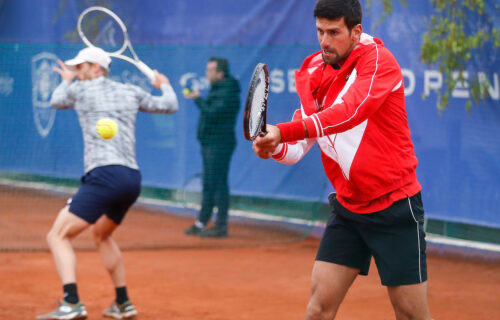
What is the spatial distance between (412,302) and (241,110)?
5.79m

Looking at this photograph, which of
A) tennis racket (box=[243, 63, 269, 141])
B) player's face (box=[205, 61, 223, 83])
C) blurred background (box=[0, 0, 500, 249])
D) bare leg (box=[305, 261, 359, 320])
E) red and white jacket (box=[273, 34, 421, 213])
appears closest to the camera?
tennis racket (box=[243, 63, 269, 141])

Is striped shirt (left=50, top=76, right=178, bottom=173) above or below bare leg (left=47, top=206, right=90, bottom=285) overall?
above

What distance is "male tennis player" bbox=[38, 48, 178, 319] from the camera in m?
5.21

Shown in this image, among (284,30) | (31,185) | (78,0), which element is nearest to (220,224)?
(284,30)

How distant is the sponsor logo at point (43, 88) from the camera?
34.3 feet

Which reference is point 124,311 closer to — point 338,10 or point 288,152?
point 288,152

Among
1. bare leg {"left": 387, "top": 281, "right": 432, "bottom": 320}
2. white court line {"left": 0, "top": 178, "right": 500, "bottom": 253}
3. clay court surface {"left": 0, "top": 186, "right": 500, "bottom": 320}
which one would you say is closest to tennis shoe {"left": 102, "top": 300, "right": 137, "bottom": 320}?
clay court surface {"left": 0, "top": 186, "right": 500, "bottom": 320}

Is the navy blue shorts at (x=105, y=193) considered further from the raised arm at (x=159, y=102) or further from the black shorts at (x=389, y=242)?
the black shorts at (x=389, y=242)

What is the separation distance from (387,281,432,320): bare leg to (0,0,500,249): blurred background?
398 centimetres

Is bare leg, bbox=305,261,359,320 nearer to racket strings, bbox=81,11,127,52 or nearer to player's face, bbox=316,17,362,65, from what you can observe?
player's face, bbox=316,17,362,65

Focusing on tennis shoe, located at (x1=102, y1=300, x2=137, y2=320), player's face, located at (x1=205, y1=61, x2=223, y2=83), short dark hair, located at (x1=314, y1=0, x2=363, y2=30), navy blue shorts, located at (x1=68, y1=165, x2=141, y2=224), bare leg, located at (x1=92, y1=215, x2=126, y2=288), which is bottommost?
tennis shoe, located at (x1=102, y1=300, x2=137, y2=320)

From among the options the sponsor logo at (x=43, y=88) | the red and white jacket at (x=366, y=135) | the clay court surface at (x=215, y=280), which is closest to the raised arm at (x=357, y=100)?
the red and white jacket at (x=366, y=135)

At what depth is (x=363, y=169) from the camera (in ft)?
11.2

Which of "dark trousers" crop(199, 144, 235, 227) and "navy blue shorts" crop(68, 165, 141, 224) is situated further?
"dark trousers" crop(199, 144, 235, 227)
